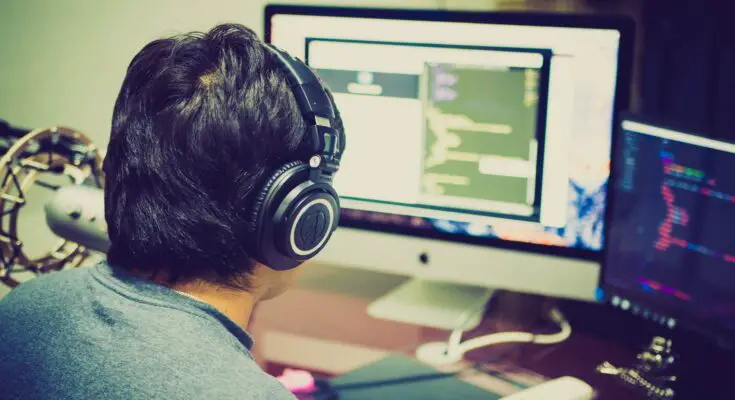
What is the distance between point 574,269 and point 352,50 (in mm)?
514

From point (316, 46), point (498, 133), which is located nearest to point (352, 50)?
point (316, 46)

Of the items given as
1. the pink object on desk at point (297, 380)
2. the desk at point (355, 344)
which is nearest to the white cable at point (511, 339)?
the desk at point (355, 344)

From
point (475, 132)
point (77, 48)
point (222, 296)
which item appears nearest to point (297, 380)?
point (222, 296)

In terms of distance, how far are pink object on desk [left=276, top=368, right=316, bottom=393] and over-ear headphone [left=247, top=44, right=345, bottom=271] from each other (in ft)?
1.08

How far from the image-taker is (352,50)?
1.37 m

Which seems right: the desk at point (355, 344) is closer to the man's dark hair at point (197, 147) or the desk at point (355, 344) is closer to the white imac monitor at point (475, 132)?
the white imac monitor at point (475, 132)

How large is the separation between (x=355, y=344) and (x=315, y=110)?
586 mm

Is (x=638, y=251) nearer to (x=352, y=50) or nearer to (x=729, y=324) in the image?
(x=729, y=324)

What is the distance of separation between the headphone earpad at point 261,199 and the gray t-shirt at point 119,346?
0.09 m

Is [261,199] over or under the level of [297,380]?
over

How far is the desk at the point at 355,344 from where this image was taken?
1244 mm

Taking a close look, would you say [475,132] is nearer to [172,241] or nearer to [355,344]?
[355,344]

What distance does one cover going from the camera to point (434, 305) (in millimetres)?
1475

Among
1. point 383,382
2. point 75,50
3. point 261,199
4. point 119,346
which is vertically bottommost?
point 383,382
